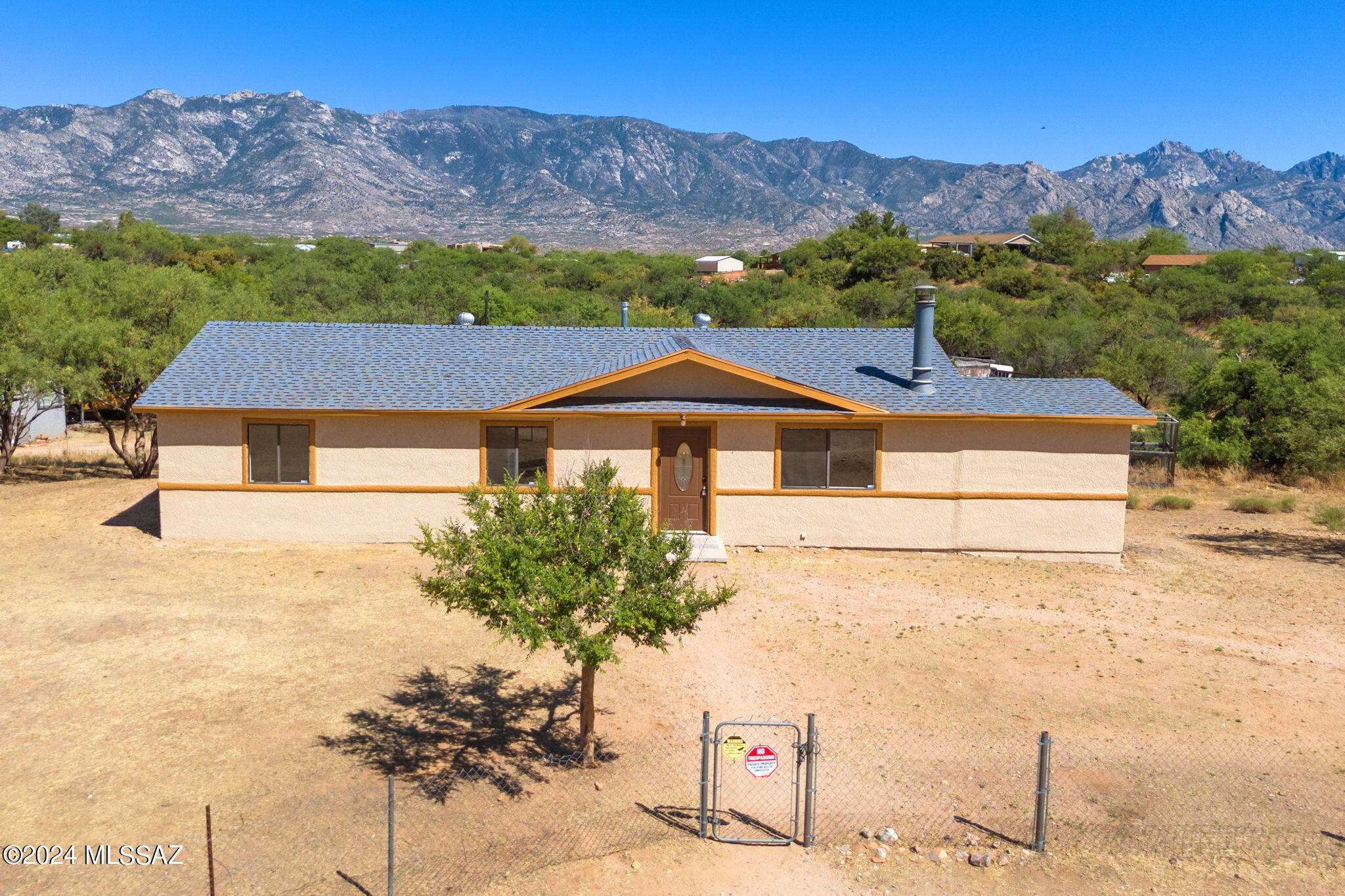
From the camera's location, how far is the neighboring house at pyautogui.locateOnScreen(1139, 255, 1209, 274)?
73.5 m

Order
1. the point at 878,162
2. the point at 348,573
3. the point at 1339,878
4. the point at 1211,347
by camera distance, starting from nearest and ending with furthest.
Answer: the point at 1339,878 → the point at 348,573 → the point at 1211,347 → the point at 878,162

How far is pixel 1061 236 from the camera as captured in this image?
8269 cm

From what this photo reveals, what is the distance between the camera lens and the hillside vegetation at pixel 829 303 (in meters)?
23.1

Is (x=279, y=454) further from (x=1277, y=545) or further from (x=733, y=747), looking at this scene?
(x=1277, y=545)

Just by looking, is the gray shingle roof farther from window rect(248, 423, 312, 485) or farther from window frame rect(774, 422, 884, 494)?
window rect(248, 423, 312, 485)

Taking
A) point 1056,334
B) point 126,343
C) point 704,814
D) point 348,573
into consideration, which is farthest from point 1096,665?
point 1056,334

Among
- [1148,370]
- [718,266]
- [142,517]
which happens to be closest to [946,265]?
[718,266]

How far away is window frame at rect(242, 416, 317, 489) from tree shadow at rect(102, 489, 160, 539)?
90.1 inches

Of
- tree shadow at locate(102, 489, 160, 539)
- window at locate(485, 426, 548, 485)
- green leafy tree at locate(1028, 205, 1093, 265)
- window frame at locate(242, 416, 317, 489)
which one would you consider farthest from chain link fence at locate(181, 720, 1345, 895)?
green leafy tree at locate(1028, 205, 1093, 265)

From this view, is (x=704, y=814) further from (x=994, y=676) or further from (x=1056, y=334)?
(x=1056, y=334)

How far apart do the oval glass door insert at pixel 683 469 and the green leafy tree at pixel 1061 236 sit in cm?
6886

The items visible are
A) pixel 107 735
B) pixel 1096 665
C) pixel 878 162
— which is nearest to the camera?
pixel 107 735

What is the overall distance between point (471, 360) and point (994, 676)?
11.7 metres

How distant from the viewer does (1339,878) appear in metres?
7.77
